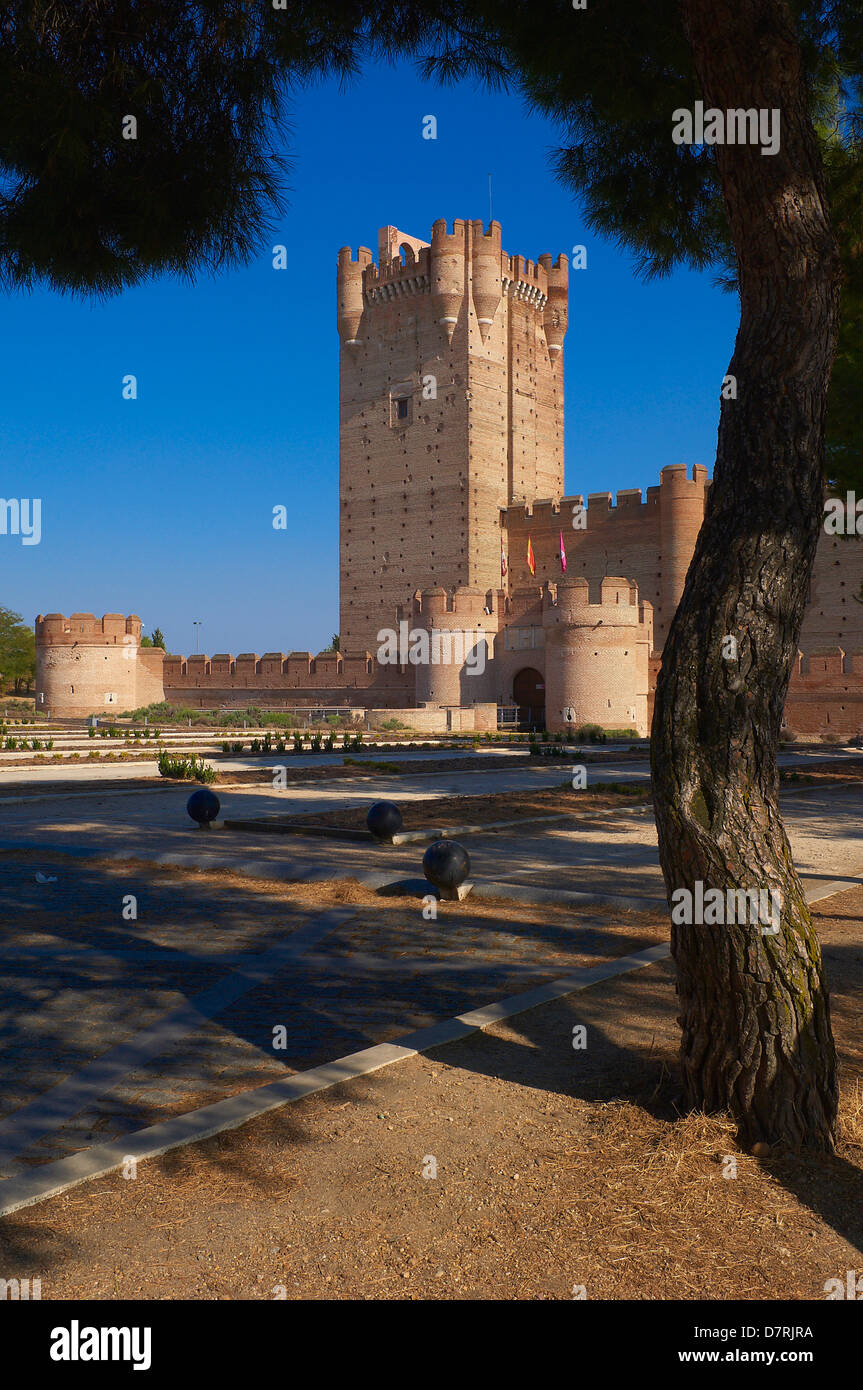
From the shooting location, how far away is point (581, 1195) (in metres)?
3.06

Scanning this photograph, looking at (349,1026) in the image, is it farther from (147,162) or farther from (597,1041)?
(147,162)

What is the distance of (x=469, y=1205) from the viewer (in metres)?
2.99

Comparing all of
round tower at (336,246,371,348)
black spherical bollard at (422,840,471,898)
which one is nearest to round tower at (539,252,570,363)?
round tower at (336,246,371,348)

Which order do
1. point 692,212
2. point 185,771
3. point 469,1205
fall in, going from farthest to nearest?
point 185,771
point 692,212
point 469,1205

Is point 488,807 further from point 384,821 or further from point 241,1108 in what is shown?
point 241,1108

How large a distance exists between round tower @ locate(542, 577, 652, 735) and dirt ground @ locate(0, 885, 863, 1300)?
105 feet

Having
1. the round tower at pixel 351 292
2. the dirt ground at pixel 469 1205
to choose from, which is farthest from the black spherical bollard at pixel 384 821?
the round tower at pixel 351 292

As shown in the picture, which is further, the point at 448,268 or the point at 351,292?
the point at 351,292

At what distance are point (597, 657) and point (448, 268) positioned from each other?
27227 mm

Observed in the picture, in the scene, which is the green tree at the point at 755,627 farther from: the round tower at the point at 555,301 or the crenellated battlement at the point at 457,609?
the round tower at the point at 555,301

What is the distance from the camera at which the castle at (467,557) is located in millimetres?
36500

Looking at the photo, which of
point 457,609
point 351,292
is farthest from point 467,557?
point 351,292
